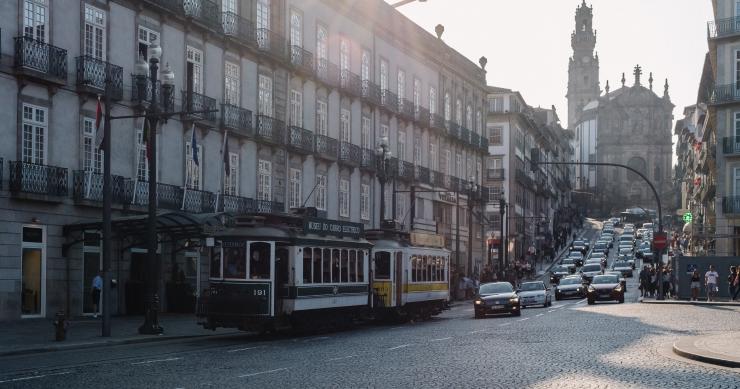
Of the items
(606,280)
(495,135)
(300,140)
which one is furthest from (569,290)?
(495,135)

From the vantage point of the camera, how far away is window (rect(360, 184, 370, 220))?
190ft

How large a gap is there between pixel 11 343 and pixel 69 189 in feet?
35.2

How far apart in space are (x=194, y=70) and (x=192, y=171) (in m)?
3.89

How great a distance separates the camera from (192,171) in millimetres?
41750

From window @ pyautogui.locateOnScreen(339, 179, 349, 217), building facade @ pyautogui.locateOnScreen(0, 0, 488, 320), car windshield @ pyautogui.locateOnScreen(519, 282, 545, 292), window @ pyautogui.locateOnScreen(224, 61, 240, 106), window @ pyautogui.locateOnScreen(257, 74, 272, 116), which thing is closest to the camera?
building facade @ pyautogui.locateOnScreen(0, 0, 488, 320)

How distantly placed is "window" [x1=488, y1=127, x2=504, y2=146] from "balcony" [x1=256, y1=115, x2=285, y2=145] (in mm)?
55885

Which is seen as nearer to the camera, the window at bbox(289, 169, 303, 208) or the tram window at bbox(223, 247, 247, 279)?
the tram window at bbox(223, 247, 247, 279)

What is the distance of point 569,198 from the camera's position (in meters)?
174

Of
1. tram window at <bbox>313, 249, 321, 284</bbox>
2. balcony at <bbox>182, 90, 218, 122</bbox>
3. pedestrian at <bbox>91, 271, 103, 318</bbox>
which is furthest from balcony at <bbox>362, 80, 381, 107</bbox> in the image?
tram window at <bbox>313, 249, 321, 284</bbox>

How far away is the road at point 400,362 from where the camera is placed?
52.9ft

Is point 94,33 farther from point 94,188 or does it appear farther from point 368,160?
point 368,160

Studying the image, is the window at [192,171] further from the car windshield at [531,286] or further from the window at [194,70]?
the car windshield at [531,286]

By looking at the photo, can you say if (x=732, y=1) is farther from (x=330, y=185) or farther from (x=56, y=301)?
(x=56, y=301)

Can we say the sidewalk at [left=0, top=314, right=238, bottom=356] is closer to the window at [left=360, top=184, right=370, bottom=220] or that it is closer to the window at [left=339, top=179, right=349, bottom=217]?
the window at [left=339, top=179, right=349, bottom=217]
